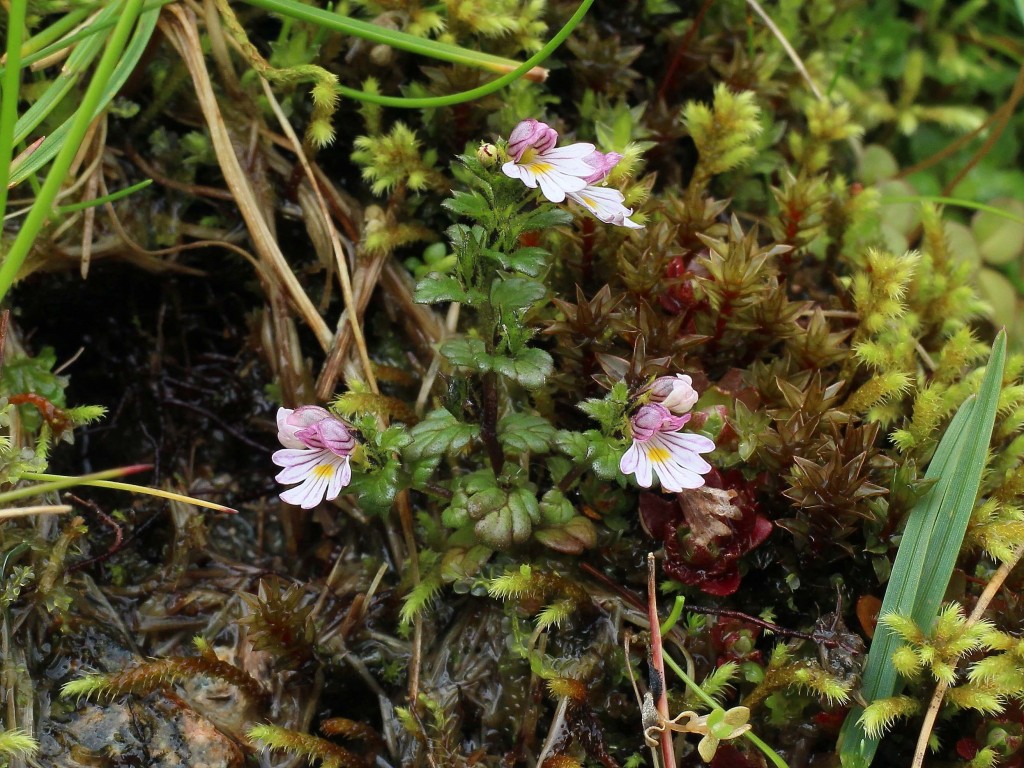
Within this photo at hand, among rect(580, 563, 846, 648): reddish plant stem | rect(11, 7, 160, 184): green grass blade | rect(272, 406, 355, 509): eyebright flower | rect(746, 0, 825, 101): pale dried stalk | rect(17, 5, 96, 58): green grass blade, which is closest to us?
rect(272, 406, 355, 509): eyebright flower

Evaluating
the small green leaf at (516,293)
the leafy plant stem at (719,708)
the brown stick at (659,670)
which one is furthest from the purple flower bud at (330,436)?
the leafy plant stem at (719,708)

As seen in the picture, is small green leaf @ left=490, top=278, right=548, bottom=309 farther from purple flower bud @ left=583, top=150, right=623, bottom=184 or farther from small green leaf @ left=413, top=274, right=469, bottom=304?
purple flower bud @ left=583, top=150, right=623, bottom=184

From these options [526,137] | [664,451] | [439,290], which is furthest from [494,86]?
[664,451]

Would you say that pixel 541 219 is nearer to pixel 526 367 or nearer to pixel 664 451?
pixel 526 367

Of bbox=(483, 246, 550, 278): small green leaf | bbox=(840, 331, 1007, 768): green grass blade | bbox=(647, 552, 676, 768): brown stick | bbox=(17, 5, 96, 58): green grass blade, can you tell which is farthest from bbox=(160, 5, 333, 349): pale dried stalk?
bbox=(840, 331, 1007, 768): green grass blade

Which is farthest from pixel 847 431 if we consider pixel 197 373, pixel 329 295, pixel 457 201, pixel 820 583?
pixel 197 373

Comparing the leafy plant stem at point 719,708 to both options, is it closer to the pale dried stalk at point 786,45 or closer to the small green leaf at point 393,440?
the small green leaf at point 393,440
